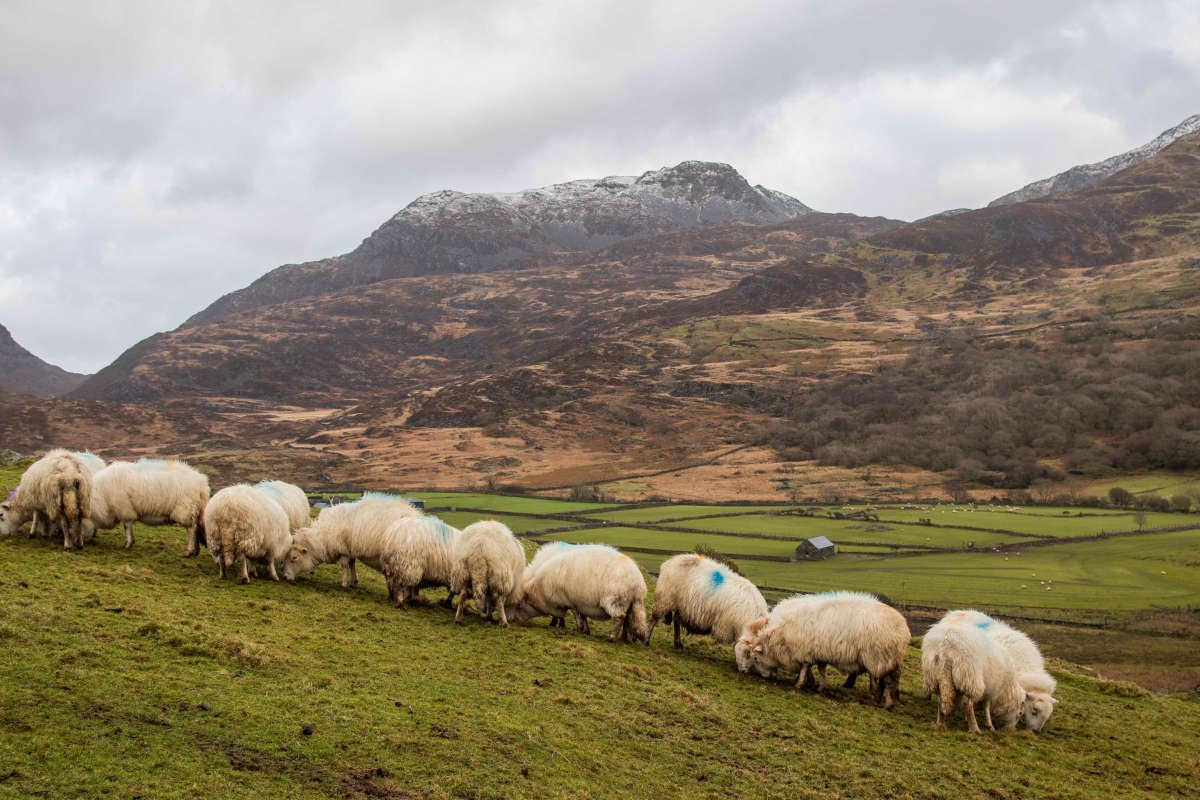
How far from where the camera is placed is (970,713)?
47.6ft

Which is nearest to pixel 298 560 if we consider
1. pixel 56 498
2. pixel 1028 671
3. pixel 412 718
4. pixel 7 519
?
pixel 56 498

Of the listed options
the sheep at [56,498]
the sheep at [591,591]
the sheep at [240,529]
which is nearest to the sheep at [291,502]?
the sheep at [240,529]

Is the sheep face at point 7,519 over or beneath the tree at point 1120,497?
over

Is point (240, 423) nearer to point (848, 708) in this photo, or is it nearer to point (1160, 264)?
point (848, 708)

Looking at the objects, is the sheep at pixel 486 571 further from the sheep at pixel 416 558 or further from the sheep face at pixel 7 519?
the sheep face at pixel 7 519

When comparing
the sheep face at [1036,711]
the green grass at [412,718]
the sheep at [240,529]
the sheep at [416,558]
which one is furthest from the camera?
the sheep at [416,558]

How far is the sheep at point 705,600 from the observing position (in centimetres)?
1744

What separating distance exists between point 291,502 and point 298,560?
3070 mm

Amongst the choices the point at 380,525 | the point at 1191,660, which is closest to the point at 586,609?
the point at 380,525

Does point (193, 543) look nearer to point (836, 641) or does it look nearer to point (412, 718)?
point (412, 718)

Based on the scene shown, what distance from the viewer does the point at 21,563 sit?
15281mm

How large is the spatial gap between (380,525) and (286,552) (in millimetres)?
2260

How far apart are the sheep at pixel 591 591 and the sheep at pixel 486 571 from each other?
1.69 feet

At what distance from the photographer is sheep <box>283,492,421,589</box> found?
1889 centimetres
